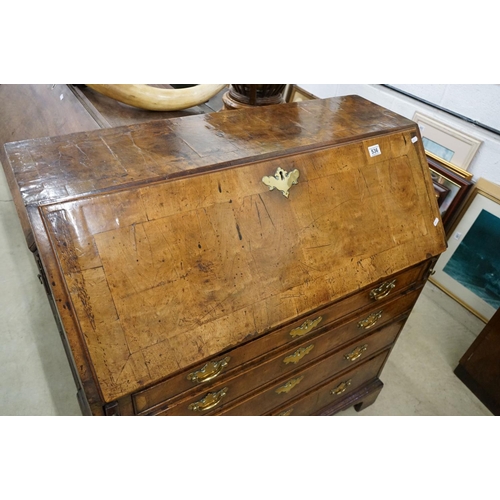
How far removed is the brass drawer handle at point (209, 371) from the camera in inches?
50.4

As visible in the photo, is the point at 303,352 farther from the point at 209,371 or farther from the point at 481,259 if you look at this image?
the point at 481,259

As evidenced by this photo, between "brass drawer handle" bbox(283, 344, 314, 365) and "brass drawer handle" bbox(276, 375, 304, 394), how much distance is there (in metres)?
0.16

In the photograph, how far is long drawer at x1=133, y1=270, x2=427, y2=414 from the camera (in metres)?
1.26

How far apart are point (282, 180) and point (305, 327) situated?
557 mm

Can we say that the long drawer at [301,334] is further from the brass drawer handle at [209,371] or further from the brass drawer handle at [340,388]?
the brass drawer handle at [340,388]

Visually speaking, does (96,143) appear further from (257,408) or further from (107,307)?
(257,408)

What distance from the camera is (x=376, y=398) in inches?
95.7

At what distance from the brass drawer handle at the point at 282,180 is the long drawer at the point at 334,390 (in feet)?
3.46

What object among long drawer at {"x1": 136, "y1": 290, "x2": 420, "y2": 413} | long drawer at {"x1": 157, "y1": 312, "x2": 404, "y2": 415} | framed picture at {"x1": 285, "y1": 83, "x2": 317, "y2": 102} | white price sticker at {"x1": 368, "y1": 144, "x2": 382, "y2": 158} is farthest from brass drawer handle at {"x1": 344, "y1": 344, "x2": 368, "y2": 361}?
framed picture at {"x1": 285, "y1": 83, "x2": 317, "y2": 102}

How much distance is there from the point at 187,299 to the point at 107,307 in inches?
9.3

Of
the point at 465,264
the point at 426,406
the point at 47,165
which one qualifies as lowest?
the point at 426,406

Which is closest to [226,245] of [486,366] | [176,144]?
[176,144]

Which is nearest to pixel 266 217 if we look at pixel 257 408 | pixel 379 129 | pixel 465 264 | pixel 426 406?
pixel 379 129

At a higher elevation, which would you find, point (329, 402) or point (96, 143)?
point (96, 143)
